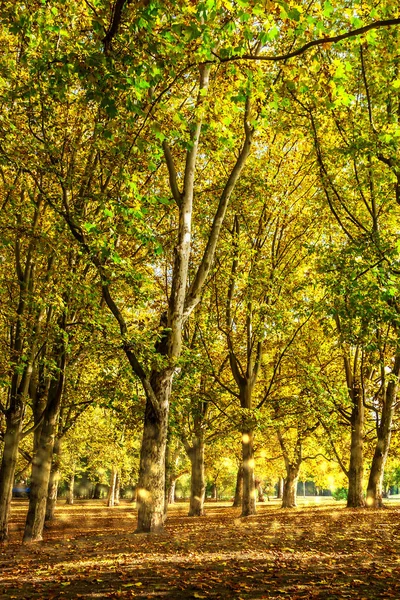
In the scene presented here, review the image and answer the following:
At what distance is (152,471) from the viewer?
11711 millimetres

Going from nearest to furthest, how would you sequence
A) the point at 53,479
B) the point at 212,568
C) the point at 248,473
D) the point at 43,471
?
the point at 212,568
the point at 43,471
the point at 248,473
the point at 53,479

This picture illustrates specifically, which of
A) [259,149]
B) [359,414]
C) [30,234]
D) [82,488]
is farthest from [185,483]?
[30,234]

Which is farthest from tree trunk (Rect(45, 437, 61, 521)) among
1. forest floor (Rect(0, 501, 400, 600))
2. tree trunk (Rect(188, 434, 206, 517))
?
forest floor (Rect(0, 501, 400, 600))

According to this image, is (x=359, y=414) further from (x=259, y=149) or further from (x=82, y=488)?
(x=82, y=488)

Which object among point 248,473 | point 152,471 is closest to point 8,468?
point 152,471

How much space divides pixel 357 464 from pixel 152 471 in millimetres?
15025

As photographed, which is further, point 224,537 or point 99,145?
point 224,537

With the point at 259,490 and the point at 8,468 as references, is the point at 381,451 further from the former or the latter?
the point at 259,490

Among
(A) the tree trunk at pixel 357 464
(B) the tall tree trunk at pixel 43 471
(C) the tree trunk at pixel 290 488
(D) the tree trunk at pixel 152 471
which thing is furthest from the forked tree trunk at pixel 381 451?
(B) the tall tree trunk at pixel 43 471

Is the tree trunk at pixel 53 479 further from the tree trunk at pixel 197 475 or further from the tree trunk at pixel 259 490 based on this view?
the tree trunk at pixel 259 490

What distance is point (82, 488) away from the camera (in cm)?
8106

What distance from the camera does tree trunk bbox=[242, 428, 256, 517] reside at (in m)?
20.3

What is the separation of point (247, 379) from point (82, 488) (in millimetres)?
69600

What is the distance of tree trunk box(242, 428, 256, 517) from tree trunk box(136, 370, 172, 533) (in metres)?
8.83
